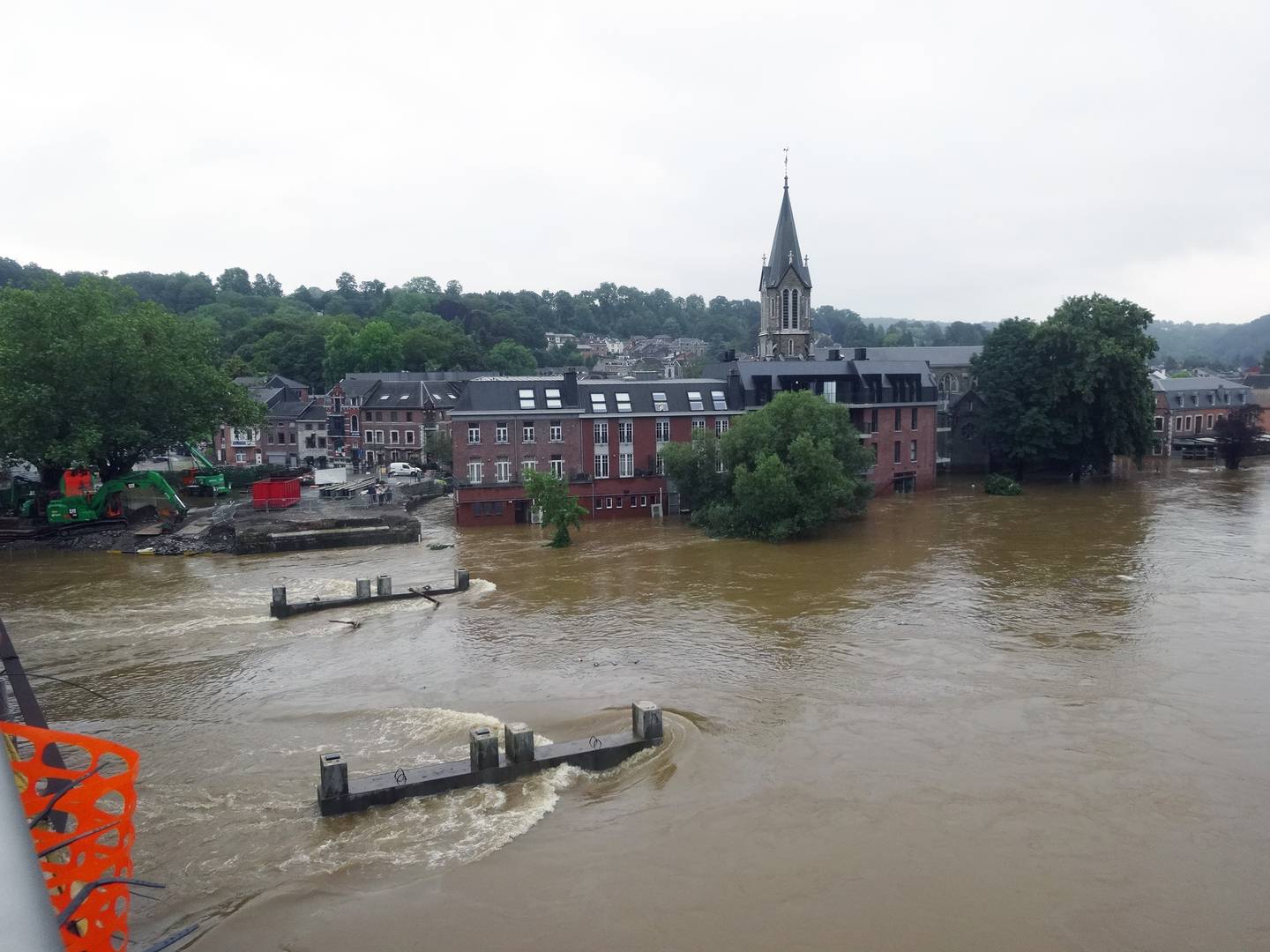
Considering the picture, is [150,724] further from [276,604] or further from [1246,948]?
[1246,948]

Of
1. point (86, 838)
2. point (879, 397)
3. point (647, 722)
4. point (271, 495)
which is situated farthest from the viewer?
point (879, 397)

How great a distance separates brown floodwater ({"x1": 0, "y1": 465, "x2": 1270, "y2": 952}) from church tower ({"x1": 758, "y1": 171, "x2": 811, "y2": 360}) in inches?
1516

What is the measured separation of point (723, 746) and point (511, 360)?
91.1 m

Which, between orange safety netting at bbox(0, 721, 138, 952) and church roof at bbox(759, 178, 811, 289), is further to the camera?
church roof at bbox(759, 178, 811, 289)

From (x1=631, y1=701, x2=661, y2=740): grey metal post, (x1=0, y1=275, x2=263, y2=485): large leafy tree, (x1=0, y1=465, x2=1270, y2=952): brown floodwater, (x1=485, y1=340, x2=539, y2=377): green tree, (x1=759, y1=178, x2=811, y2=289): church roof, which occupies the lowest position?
(x1=0, y1=465, x2=1270, y2=952): brown floodwater

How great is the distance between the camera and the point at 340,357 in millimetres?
96500

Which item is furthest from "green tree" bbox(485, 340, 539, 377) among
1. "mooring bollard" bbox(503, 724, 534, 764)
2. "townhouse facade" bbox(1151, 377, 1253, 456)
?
"mooring bollard" bbox(503, 724, 534, 764)

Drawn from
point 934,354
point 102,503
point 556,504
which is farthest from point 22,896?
point 934,354

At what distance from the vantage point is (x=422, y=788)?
16.5 metres

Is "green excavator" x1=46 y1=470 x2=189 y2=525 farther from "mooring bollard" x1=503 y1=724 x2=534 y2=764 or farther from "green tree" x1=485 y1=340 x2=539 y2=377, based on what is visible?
"green tree" x1=485 y1=340 x2=539 y2=377

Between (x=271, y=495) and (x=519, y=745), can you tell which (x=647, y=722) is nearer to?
(x=519, y=745)

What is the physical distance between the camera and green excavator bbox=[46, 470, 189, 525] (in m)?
44.4

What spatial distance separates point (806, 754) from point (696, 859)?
4.42 metres

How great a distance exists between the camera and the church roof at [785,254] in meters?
70.8
